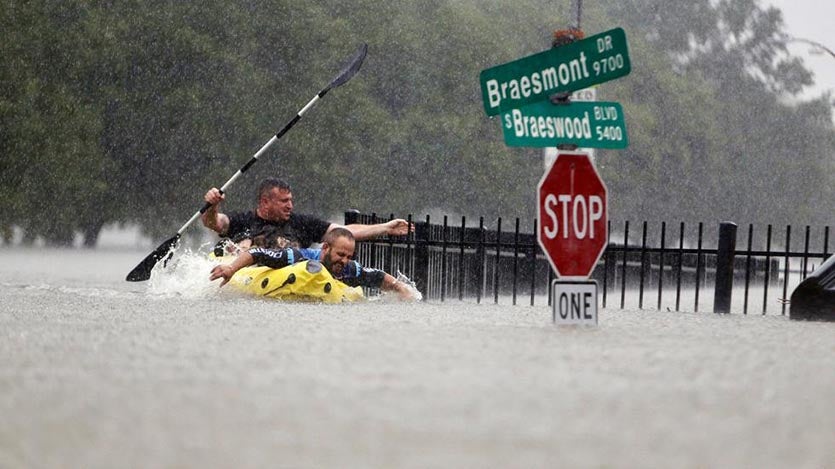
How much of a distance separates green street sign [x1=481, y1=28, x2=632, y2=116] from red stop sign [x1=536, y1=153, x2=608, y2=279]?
565 mm

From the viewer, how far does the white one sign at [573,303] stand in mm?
12547

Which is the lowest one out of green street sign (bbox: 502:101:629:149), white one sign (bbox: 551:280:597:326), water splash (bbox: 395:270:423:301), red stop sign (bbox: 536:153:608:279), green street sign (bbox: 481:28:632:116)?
water splash (bbox: 395:270:423:301)

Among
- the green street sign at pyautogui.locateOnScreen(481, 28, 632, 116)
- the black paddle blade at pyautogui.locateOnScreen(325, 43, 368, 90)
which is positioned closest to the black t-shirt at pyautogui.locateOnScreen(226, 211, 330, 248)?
the black paddle blade at pyautogui.locateOnScreen(325, 43, 368, 90)

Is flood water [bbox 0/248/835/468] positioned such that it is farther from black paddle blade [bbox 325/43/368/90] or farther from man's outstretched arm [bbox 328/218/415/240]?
black paddle blade [bbox 325/43/368/90]

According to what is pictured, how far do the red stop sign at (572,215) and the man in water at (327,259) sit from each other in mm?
5204

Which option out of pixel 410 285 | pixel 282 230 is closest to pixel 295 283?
pixel 282 230

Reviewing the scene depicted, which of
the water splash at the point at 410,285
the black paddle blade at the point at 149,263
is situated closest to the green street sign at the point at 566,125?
the water splash at the point at 410,285

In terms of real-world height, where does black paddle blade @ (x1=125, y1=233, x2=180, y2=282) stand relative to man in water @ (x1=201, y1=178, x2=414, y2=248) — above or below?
below

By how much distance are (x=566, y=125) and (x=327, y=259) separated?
5505mm

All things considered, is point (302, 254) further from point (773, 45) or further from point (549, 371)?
point (773, 45)

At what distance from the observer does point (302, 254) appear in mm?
17719

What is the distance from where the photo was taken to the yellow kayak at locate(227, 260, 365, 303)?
17.1m

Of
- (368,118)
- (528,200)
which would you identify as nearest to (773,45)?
(528,200)

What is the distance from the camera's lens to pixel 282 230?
18281 mm
